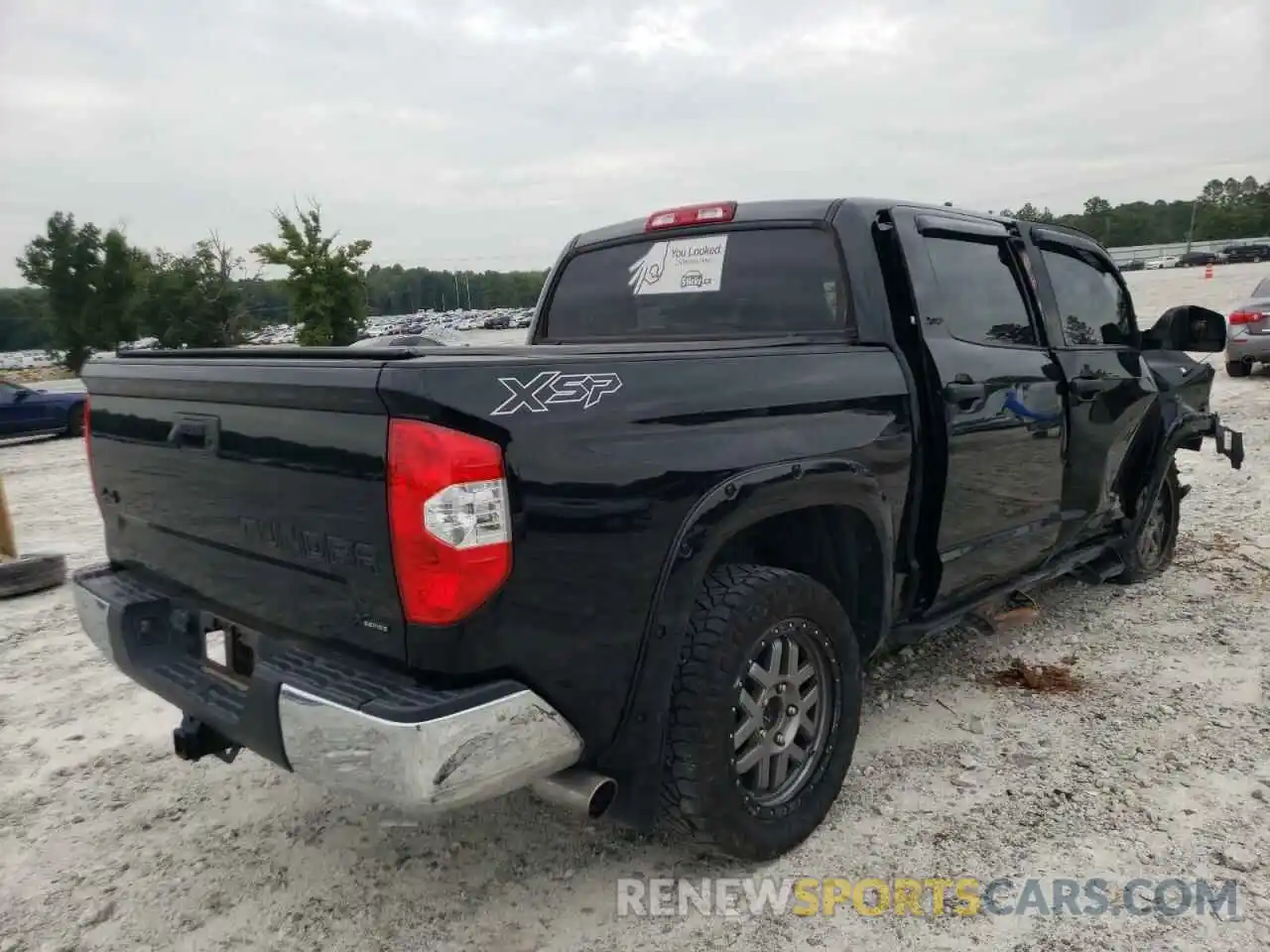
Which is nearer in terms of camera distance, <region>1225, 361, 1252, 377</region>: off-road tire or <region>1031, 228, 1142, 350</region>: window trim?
<region>1031, 228, 1142, 350</region>: window trim

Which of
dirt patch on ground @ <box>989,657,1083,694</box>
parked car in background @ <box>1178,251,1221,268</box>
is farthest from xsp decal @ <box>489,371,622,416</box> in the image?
parked car in background @ <box>1178,251,1221,268</box>

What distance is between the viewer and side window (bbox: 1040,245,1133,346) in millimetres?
4320

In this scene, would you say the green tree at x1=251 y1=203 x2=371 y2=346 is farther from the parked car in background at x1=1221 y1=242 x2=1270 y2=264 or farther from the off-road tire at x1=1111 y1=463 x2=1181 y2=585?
the parked car in background at x1=1221 y1=242 x2=1270 y2=264

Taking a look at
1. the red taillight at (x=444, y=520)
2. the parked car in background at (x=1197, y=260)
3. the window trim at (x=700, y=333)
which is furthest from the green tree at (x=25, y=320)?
the parked car in background at (x=1197, y=260)

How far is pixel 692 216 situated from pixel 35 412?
54.3 ft

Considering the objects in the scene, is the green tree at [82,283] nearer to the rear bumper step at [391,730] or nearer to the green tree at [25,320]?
the green tree at [25,320]

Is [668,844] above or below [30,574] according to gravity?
below

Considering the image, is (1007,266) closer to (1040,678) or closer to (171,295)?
(1040,678)

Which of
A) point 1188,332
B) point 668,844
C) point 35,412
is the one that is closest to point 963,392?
point 668,844

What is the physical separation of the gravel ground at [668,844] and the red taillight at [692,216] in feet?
6.83

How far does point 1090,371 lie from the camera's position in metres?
4.20

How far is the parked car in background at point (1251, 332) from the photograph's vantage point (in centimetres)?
1342

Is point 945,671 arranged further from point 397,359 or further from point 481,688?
point 397,359

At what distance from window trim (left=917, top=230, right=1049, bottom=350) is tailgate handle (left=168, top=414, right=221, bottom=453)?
2540mm
